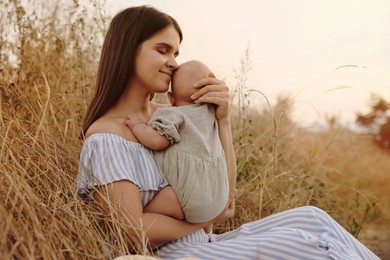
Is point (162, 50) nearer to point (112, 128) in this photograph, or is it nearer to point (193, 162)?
point (112, 128)

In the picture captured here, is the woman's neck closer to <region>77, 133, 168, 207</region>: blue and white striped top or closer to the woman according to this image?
the woman

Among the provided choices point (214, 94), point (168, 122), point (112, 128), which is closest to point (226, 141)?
point (214, 94)

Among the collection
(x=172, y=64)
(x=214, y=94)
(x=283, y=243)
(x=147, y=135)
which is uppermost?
(x=172, y=64)

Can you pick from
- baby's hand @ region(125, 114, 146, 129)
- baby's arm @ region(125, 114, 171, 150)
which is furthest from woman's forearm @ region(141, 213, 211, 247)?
baby's hand @ region(125, 114, 146, 129)

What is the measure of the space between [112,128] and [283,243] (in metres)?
0.78

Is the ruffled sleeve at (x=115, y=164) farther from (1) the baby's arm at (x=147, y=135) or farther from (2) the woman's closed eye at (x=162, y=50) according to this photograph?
(2) the woman's closed eye at (x=162, y=50)

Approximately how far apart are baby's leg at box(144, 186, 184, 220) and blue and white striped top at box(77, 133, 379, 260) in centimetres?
3

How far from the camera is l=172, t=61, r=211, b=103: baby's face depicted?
7.34 feet

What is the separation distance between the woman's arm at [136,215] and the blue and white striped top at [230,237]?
3cm

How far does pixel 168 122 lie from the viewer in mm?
2090

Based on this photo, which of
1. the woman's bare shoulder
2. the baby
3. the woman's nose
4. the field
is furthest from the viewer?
the woman's nose

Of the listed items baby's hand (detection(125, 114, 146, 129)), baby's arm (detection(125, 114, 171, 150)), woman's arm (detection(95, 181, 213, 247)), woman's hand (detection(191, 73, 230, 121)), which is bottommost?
woman's arm (detection(95, 181, 213, 247))

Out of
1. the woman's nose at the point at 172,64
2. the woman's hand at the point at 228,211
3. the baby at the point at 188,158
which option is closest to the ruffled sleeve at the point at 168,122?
the baby at the point at 188,158

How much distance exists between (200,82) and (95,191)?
1.90 ft
